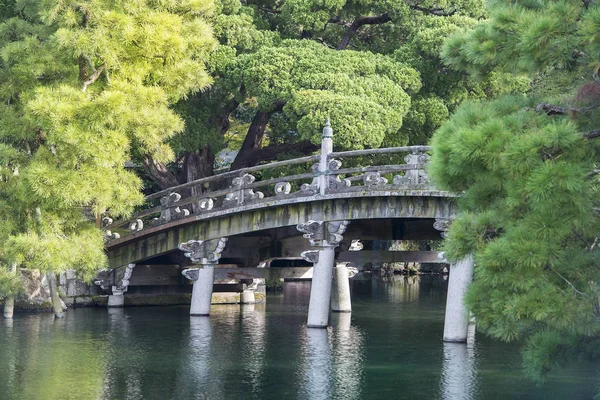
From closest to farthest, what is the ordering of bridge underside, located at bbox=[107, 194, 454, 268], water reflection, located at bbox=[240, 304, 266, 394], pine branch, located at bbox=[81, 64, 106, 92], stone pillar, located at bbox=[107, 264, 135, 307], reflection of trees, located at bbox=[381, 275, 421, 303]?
water reflection, located at bbox=[240, 304, 266, 394]
bridge underside, located at bbox=[107, 194, 454, 268]
pine branch, located at bbox=[81, 64, 106, 92]
stone pillar, located at bbox=[107, 264, 135, 307]
reflection of trees, located at bbox=[381, 275, 421, 303]

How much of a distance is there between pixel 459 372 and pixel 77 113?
9.73 metres

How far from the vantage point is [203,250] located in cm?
2317

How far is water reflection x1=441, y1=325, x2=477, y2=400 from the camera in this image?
1389 cm

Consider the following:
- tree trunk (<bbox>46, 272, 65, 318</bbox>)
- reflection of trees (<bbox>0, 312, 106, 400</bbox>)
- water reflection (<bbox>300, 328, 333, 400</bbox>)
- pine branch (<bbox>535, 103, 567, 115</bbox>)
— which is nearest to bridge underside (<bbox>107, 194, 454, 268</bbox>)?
tree trunk (<bbox>46, 272, 65, 318</bbox>)

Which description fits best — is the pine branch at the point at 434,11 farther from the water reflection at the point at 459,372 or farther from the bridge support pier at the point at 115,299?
the bridge support pier at the point at 115,299

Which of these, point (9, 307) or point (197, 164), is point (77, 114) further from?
point (197, 164)

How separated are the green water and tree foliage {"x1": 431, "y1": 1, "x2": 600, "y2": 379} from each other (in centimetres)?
398

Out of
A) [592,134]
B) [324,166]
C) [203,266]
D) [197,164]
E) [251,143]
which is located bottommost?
[203,266]

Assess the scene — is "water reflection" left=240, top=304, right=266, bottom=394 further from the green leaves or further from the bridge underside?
the green leaves

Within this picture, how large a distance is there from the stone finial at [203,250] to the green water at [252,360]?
1341 mm

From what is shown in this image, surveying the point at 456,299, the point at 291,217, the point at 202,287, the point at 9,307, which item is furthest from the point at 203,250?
the point at 456,299

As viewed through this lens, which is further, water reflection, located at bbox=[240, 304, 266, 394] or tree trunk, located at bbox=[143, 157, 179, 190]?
tree trunk, located at bbox=[143, 157, 179, 190]

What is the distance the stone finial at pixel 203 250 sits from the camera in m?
23.0

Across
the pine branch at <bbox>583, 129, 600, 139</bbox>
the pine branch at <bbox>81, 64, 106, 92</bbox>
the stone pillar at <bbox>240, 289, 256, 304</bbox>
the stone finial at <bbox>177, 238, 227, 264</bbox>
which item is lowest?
the stone pillar at <bbox>240, 289, 256, 304</bbox>
